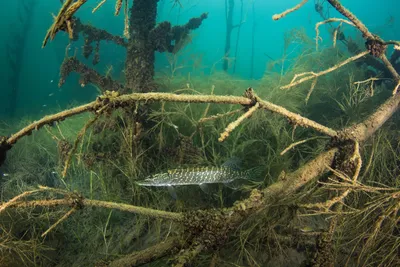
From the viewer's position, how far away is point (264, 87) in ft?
33.3

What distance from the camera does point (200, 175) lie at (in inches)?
187

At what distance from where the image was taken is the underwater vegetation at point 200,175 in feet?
7.97

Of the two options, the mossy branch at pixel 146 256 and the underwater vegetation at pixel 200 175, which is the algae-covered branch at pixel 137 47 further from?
the mossy branch at pixel 146 256

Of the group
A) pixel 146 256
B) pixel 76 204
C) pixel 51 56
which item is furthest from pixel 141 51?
pixel 51 56

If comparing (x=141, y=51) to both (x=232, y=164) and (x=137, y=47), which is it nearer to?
(x=137, y=47)

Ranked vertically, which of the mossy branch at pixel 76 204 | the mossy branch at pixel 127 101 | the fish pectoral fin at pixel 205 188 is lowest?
the fish pectoral fin at pixel 205 188

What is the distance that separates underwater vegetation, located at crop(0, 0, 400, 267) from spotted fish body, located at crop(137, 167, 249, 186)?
0.8 inches

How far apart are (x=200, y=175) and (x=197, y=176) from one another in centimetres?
7

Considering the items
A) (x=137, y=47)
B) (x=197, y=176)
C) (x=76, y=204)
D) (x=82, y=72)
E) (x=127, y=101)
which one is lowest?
(x=197, y=176)

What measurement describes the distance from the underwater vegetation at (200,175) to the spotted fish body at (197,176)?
20 millimetres

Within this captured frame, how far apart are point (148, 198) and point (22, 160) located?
5.21 meters

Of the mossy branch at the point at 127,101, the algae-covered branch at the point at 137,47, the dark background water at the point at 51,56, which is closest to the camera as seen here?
the mossy branch at the point at 127,101

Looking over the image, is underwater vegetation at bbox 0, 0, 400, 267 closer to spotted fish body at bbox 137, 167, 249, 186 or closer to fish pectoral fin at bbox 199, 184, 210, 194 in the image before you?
spotted fish body at bbox 137, 167, 249, 186

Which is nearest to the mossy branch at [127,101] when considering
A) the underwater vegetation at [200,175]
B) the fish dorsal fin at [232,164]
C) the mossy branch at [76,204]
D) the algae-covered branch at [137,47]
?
the underwater vegetation at [200,175]
